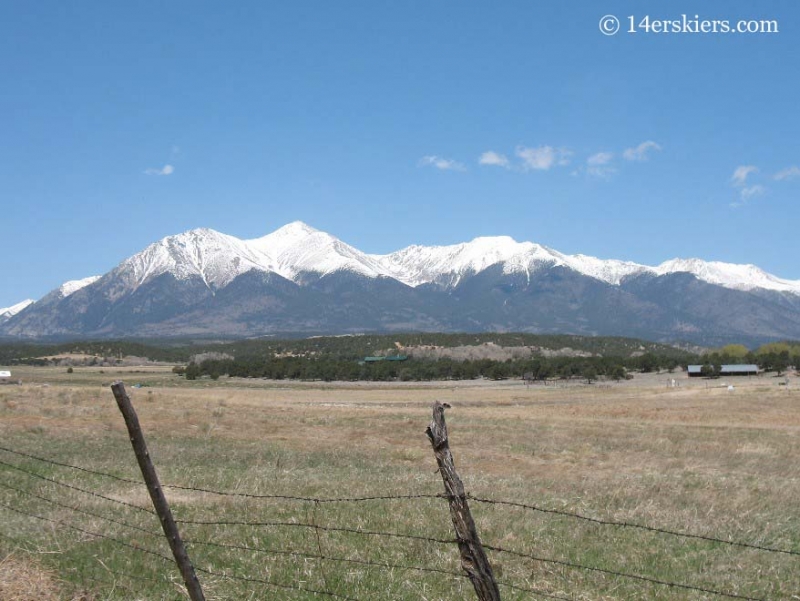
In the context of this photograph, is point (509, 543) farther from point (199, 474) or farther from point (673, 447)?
point (673, 447)

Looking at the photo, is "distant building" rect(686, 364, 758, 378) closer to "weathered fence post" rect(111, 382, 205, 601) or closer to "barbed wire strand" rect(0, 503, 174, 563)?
"barbed wire strand" rect(0, 503, 174, 563)

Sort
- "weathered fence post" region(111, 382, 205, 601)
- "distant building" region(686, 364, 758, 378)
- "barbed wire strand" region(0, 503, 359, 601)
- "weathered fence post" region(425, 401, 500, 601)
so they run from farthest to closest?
"distant building" region(686, 364, 758, 378) < "barbed wire strand" region(0, 503, 359, 601) < "weathered fence post" region(111, 382, 205, 601) < "weathered fence post" region(425, 401, 500, 601)

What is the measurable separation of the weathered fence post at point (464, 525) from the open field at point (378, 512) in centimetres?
255

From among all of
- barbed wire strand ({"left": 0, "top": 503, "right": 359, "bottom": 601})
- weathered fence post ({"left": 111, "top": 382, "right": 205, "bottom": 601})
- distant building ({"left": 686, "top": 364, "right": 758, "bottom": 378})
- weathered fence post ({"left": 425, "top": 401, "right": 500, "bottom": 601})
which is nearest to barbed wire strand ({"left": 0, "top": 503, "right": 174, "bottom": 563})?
barbed wire strand ({"left": 0, "top": 503, "right": 359, "bottom": 601})

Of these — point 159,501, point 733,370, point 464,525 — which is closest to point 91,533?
point 159,501

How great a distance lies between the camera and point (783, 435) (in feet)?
132

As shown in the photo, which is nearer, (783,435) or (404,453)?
(404,453)

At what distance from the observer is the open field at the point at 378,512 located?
10.3 metres

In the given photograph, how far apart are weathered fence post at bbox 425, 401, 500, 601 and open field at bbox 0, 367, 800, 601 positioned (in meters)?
2.55

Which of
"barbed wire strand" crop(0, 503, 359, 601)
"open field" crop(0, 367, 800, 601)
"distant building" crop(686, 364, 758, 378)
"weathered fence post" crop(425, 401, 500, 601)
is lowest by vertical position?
"distant building" crop(686, 364, 758, 378)

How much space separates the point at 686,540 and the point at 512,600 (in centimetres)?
566

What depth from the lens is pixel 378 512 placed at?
15.0m

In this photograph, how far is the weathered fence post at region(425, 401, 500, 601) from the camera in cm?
687

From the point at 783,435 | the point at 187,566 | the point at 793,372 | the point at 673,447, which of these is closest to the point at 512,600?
the point at 187,566
